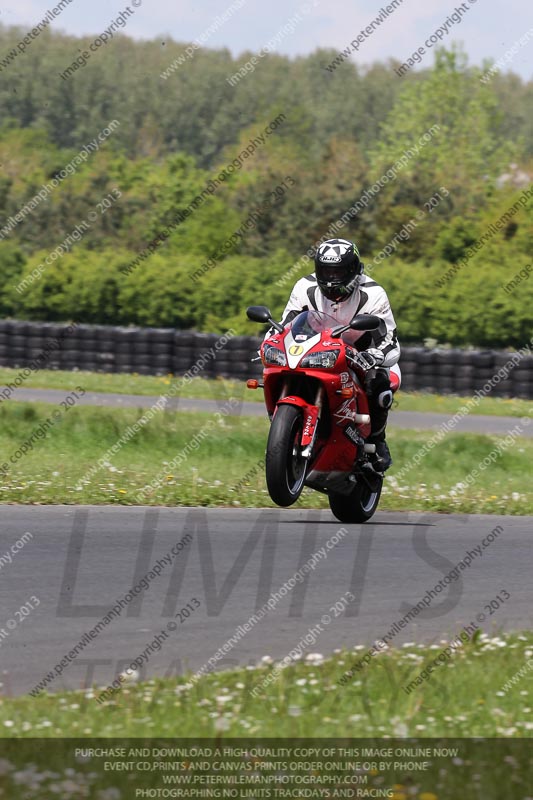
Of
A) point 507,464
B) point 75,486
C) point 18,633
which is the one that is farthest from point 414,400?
point 18,633

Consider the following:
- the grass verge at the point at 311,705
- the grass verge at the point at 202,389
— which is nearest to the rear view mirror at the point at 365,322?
the grass verge at the point at 311,705

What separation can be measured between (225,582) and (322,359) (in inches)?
84.3

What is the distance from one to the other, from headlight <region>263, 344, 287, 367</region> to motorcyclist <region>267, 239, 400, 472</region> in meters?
0.53

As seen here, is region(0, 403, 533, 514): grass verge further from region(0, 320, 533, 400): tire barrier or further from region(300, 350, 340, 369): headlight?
region(0, 320, 533, 400): tire barrier

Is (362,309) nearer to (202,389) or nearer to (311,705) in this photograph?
(311,705)

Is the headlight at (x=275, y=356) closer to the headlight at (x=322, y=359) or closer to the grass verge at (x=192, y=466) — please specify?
the headlight at (x=322, y=359)

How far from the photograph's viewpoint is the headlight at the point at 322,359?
9312 millimetres

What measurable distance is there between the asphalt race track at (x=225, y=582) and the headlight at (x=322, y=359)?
3.95ft

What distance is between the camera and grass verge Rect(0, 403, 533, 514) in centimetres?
1174

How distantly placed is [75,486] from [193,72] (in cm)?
11677

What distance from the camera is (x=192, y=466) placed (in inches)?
566

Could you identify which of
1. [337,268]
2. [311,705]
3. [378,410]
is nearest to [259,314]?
[337,268]

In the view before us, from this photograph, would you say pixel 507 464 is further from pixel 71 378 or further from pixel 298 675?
pixel 71 378

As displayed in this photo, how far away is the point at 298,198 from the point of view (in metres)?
44.0
